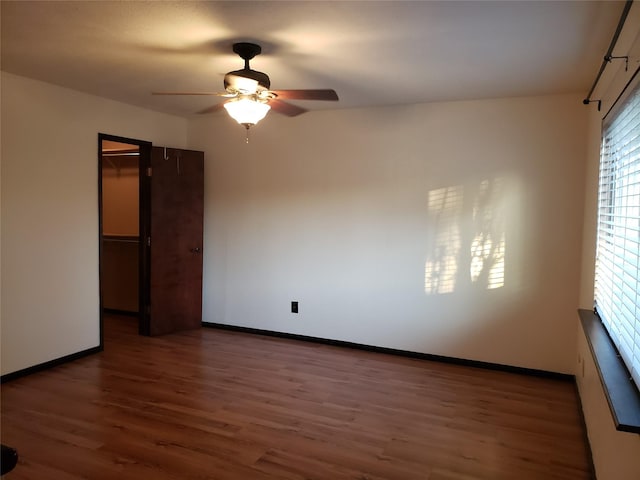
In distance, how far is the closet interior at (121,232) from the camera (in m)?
5.88

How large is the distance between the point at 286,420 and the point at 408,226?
6.99 ft

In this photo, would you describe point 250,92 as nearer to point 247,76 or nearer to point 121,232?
point 247,76

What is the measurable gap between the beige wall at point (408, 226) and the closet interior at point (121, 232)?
1114mm

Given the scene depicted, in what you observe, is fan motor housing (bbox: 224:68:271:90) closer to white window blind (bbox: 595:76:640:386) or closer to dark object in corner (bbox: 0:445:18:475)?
white window blind (bbox: 595:76:640:386)

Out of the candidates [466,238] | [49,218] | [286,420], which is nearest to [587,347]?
[466,238]

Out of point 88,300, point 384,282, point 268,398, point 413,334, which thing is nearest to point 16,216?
point 88,300

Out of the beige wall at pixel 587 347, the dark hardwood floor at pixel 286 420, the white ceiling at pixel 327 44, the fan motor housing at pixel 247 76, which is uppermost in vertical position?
the white ceiling at pixel 327 44

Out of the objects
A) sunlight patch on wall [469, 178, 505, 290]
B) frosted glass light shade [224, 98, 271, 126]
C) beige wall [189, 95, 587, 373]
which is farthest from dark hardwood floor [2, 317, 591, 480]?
frosted glass light shade [224, 98, 271, 126]

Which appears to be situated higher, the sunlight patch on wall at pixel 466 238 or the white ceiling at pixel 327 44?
the white ceiling at pixel 327 44

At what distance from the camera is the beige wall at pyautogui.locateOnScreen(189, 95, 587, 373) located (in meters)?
3.87

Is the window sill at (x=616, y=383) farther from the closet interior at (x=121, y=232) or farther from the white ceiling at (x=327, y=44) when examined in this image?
the closet interior at (x=121, y=232)

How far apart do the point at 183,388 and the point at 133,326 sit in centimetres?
212

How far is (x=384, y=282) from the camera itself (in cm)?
450

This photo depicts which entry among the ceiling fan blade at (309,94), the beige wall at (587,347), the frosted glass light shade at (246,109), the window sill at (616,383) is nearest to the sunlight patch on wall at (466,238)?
the beige wall at (587,347)
